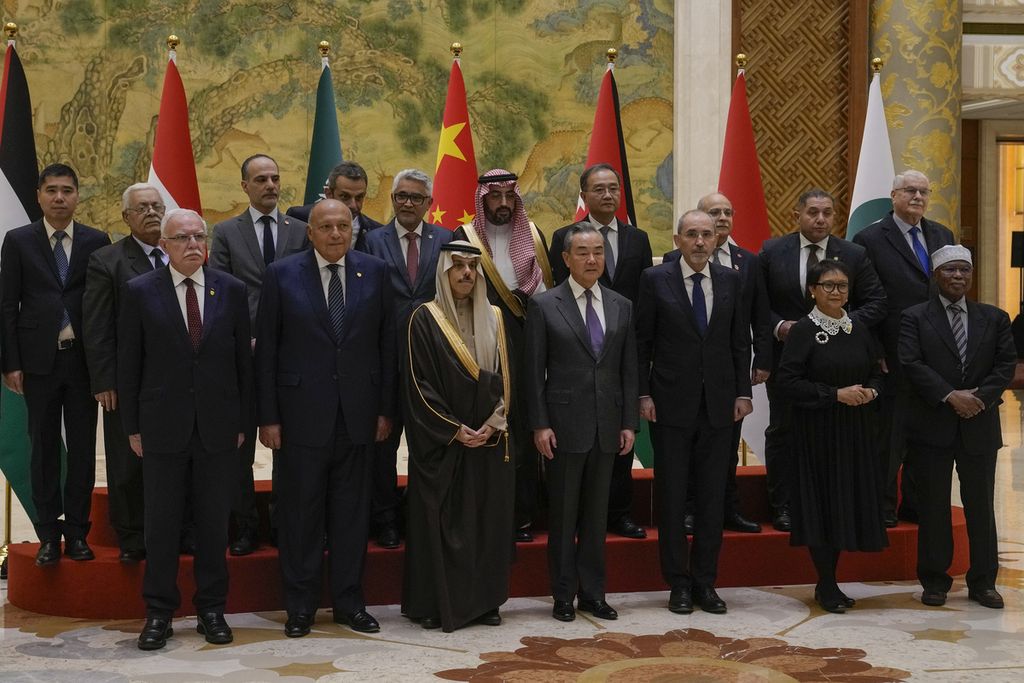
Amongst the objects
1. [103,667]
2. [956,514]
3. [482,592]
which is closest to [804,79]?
[956,514]

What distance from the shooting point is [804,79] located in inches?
455

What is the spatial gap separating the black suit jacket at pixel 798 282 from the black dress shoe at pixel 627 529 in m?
1.07

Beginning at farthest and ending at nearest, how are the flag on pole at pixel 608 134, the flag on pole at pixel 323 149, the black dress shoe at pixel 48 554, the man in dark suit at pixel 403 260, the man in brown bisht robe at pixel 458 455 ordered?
the flag on pole at pixel 608 134
the flag on pole at pixel 323 149
the man in dark suit at pixel 403 260
the black dress shoe at pixel 48 554
the man in brown bisht robe at pixel 458 455

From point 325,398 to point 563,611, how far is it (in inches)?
54.9

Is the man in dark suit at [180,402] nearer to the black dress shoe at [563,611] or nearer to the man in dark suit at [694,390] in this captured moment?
the black dress shoe at [563,611]

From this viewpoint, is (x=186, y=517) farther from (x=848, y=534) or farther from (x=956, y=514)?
(x=956, y=514)

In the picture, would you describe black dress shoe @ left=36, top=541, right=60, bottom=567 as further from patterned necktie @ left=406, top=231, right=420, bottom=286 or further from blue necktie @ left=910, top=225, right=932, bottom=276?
blue necktie @ left=910, top=225, right=932, bottom=276

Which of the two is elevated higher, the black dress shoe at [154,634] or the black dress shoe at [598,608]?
the black dress shoe at [598,608]

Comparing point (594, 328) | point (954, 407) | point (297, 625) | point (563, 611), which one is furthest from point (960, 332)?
point (297, 625)

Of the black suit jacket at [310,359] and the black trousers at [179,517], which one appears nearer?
the black trousers at [179,517]

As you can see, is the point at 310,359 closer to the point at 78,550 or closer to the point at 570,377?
the point at 570,377

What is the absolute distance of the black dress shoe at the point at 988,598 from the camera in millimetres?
5699

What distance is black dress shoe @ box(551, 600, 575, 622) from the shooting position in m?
5.47

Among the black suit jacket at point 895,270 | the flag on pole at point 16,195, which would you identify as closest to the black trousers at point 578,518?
the black suit jacket at point 895,270
